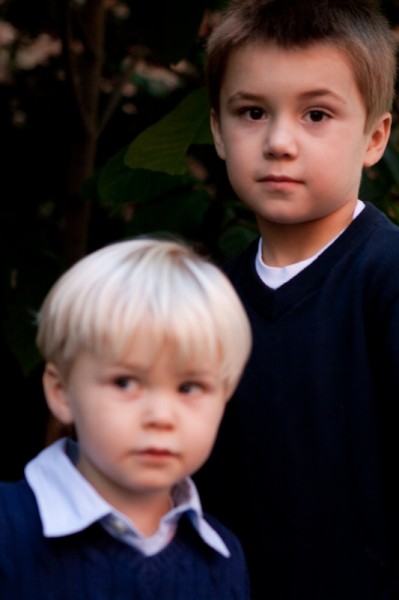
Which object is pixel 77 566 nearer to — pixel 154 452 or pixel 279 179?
pixel 154 452

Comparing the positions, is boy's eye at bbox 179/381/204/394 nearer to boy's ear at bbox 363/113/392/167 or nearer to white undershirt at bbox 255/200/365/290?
white undershirt at bbox 255/200/365/290

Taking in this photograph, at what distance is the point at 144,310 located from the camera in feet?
5.55

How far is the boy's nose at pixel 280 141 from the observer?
208 cm

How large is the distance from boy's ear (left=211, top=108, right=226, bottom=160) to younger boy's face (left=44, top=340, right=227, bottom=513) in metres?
0.69

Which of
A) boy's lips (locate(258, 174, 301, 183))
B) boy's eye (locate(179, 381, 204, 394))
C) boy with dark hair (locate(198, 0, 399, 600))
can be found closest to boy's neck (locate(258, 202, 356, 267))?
boy with dark hair (locate(198, 0, 399, 600))

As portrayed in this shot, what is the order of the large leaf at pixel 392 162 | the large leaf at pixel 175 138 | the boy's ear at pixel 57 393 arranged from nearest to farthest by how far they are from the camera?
the boy's ear at pixel 57 393
the large leaf at pixel 175 138
the large leaf at pixel 392 162

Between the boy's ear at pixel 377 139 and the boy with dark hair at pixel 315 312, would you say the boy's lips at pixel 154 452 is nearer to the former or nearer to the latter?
the boy with dark hair at pixel 315 312

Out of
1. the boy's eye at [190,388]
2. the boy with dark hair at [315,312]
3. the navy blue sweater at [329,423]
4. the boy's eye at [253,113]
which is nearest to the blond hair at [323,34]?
the boy with dark hair at [315,312]

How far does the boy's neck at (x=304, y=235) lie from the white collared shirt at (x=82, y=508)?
531 mm

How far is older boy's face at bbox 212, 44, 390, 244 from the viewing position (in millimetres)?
2098

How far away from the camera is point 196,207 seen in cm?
316

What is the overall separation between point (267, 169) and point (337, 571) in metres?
0.66

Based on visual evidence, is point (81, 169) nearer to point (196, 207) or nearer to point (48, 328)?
point (196, 207)

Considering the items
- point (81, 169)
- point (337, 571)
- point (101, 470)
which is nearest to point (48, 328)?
point (101, 470)
